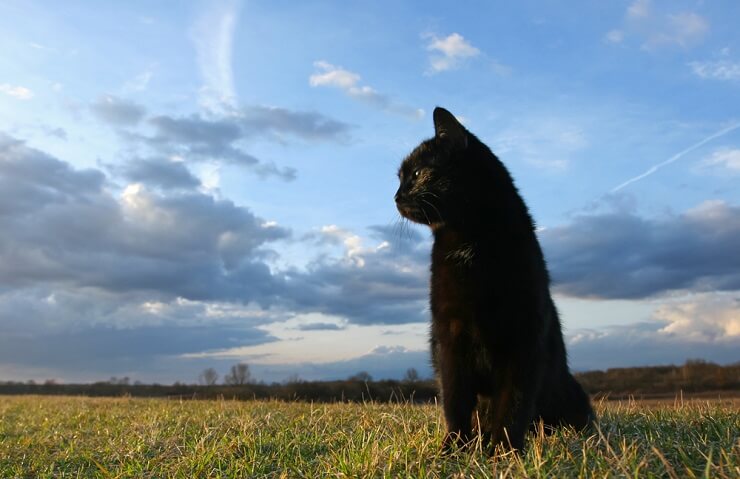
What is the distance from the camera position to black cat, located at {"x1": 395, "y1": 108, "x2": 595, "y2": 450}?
4.59 metres

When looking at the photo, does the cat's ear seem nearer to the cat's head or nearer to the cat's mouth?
the cat's head

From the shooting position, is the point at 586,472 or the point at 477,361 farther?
the point at 477,361

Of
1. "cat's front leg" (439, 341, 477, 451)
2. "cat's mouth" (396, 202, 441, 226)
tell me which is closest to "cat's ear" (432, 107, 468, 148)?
"cat's mouth" (396, 202, 441, 226)

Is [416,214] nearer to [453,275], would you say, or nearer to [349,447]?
[453,275]

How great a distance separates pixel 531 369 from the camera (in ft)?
15.2

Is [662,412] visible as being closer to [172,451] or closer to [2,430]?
[172,451]

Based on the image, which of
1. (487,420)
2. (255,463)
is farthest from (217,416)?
(487,420)

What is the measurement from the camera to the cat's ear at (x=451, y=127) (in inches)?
200

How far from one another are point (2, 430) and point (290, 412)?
469cm

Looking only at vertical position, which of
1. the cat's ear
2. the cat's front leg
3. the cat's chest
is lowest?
the cat's front leg

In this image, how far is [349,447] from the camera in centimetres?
555

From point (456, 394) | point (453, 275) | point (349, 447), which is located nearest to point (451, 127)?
point (453, 275)

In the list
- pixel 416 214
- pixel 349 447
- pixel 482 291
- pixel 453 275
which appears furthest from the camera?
pixel 349 447

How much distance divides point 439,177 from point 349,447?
249 cm
